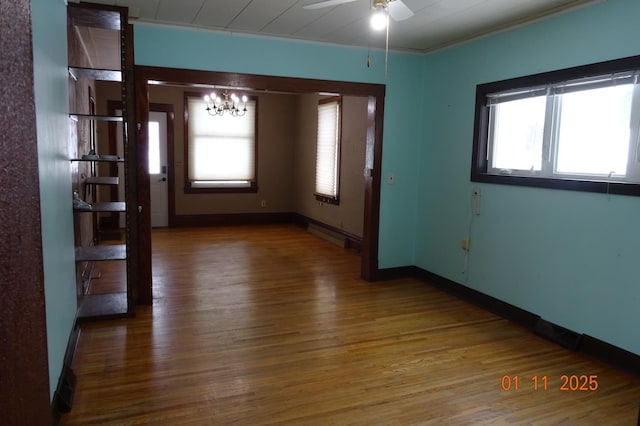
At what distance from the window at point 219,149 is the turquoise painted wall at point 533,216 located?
4439mm

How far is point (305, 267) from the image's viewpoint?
18.3ft

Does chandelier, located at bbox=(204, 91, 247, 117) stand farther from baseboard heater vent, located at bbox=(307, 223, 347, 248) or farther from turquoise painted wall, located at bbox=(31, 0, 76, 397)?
turquoise painted wall, located at bbox=(31, 0, 76, 397)

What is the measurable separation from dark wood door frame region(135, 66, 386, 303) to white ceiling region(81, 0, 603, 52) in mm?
413

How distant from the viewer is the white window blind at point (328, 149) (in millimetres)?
7051

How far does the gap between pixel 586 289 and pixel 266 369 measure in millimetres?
2356

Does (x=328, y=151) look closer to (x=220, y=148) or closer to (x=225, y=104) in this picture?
(x=225, y=104)

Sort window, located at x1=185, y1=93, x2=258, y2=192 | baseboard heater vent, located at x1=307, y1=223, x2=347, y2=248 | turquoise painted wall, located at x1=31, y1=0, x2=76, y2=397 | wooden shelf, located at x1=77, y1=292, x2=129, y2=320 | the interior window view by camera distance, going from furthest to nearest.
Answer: window, located at x1=185, y1=93, x2=258, y2=192, baseboard heater vent, located at x1=307, y1=223, x2=347, y2=248, wooden shelf, located at x1=77, y1=292, x2=129, y2=320, the interior window view, turquoise painted wall, located at x1=31, y1=0, x2=76, y2=397

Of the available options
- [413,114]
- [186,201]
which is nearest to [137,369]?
[413,114]

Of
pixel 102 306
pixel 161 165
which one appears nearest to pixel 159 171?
pixel 161 165

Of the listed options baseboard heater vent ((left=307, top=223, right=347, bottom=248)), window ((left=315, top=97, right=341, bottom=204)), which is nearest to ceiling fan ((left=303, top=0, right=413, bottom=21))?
window ((left=315, top=97, right=341, bottom=204))

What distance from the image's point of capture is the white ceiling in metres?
3.39

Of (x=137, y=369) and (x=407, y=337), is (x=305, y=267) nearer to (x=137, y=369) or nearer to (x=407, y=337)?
(x=407, y=337)

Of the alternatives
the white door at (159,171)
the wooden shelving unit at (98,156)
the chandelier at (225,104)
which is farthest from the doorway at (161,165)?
the wooden shelving unit at (98,156)

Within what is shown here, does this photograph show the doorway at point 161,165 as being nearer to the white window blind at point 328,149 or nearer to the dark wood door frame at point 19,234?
the white window blind at point 328,149
